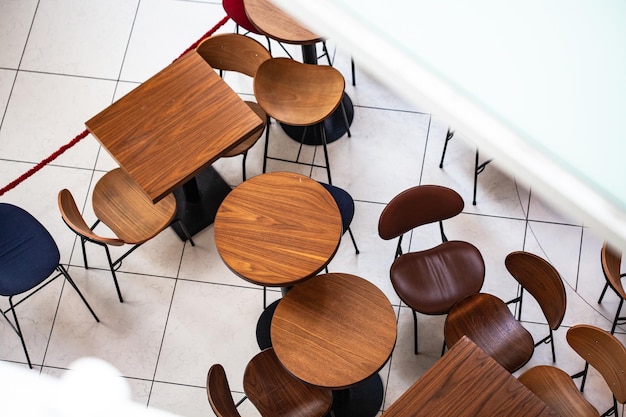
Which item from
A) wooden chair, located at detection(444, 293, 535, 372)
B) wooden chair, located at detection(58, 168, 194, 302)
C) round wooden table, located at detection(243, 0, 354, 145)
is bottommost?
wooden chair, located at detection(58, 168, 194, 302)

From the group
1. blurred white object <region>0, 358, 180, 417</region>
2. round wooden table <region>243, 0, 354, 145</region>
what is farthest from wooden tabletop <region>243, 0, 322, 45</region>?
blurred white object <region>0, 358, 180, 417</region>

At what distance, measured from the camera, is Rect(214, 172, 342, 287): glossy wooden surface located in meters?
3.36

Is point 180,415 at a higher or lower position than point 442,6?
lower

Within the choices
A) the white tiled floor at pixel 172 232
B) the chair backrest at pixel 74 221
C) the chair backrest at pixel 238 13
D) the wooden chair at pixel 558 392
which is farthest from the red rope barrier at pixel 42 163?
the wooden chair at pixel 558 392

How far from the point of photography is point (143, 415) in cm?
398

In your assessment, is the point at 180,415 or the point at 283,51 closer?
the point at 180,415

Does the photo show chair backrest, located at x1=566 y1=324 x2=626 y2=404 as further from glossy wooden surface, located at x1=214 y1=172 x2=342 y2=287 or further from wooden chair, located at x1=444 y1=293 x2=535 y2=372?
glossy wooden surface, located at x1=214 y1=172 x2=342 y2=287

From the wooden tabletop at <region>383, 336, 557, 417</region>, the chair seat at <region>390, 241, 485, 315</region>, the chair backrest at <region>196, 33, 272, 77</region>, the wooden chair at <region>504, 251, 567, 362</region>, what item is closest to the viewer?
the wooden tabletop at <region>383, 336, 557, 417</region>

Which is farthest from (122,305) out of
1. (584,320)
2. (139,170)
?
(584,320)

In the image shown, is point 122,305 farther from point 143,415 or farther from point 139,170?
point 139,170

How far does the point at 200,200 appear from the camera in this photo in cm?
456

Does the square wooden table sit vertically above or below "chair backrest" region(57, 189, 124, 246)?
above

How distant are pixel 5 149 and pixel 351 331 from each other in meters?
2.84

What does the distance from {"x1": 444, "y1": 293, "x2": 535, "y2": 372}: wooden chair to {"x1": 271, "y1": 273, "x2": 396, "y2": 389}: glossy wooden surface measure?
555 mm
